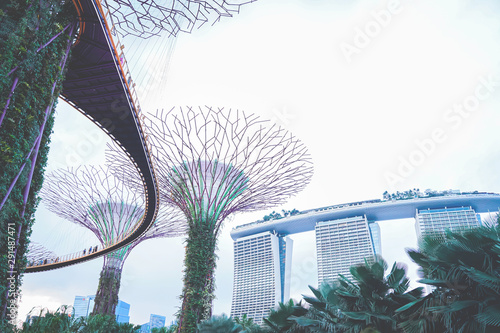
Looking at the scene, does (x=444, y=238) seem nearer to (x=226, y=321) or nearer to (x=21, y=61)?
(x=226, y=321)

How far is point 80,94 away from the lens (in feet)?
43.8

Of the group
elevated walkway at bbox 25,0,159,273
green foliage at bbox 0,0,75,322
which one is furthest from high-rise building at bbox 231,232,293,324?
green foliage at bbox 0,0,75,322

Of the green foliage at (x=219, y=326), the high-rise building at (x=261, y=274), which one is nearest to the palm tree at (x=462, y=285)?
the green foliage at (x=219, y=326)

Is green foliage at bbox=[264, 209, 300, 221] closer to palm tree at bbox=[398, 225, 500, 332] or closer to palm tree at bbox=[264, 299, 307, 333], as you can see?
palm tree at bbox=[264, 299, 307, 333]

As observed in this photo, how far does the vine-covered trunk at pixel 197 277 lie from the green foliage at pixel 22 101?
922 centimetres

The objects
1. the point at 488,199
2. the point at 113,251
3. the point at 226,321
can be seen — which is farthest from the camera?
the point at 488,199

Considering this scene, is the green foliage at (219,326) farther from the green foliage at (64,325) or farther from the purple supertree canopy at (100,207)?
the purple supertree canopy at (100,207)

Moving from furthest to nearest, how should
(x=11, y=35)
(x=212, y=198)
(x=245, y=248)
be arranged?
1. (x=245, y=248)
2. (x=212, y=198)
3. (x=11, y=35)

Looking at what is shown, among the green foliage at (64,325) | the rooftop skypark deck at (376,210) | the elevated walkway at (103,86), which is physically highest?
the rooftop skypark deck at (376,210)

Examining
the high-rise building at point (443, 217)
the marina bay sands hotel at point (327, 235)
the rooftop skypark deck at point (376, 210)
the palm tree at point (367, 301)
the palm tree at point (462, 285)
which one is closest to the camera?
the palm tree at point (462, 285)

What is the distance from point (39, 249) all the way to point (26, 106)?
120 ft

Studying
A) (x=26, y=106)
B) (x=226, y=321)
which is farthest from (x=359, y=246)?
(x=26, y=106)

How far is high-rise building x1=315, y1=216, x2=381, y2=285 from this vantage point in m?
72.6

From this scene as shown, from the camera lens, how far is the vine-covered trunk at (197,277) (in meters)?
14.5
